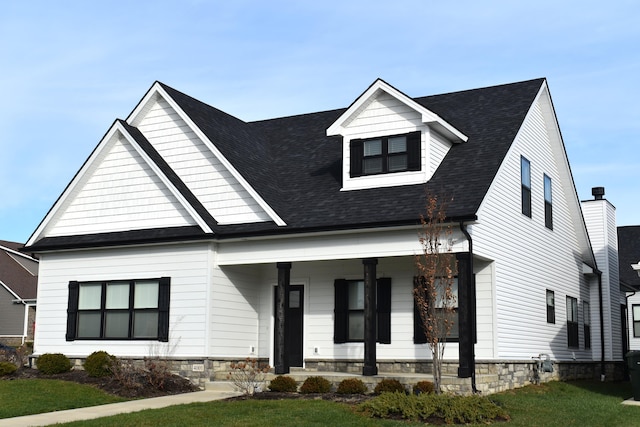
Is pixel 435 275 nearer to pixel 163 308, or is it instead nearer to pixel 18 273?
pixel 163 308

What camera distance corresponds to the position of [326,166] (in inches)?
945

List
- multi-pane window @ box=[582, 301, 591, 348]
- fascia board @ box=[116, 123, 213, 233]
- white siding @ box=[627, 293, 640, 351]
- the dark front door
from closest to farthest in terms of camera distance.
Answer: fascia board @ box=[116, 123, 213, 233] → the dark front door → multi-pane window @ box=[582, 301, 591, 348] → white siding @ box=[627, 293, 640, 351]

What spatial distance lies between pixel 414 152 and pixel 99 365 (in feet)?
31.5

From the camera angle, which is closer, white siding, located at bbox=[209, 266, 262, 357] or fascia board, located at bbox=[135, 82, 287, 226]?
fascia board, located at bbox=[135, 82, 287, 226]

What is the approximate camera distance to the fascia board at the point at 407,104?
67.9 ft

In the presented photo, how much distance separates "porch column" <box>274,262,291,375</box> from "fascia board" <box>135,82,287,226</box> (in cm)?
121

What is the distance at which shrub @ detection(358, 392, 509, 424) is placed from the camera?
47.7 feet

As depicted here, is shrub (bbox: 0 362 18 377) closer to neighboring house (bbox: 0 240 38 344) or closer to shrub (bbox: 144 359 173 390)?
shrub (bbox: 144 359 173 390)

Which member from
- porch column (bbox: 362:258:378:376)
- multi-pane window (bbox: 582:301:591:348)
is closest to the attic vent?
multi-pane window (bbox: 582:301:591:348)

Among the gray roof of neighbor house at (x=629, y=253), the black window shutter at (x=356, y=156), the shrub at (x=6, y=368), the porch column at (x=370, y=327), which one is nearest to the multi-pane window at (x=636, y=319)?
the gray roof of neighbor house at (x=629, y=253)

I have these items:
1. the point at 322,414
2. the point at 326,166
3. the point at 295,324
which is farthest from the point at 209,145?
the point at 322,414

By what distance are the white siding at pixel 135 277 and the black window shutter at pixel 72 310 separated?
22cm

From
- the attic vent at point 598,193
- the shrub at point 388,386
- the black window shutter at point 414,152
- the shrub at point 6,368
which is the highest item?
the attic vent at point 598,193

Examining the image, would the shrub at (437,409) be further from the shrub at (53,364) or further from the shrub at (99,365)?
Result: the shrub at (53,364)
